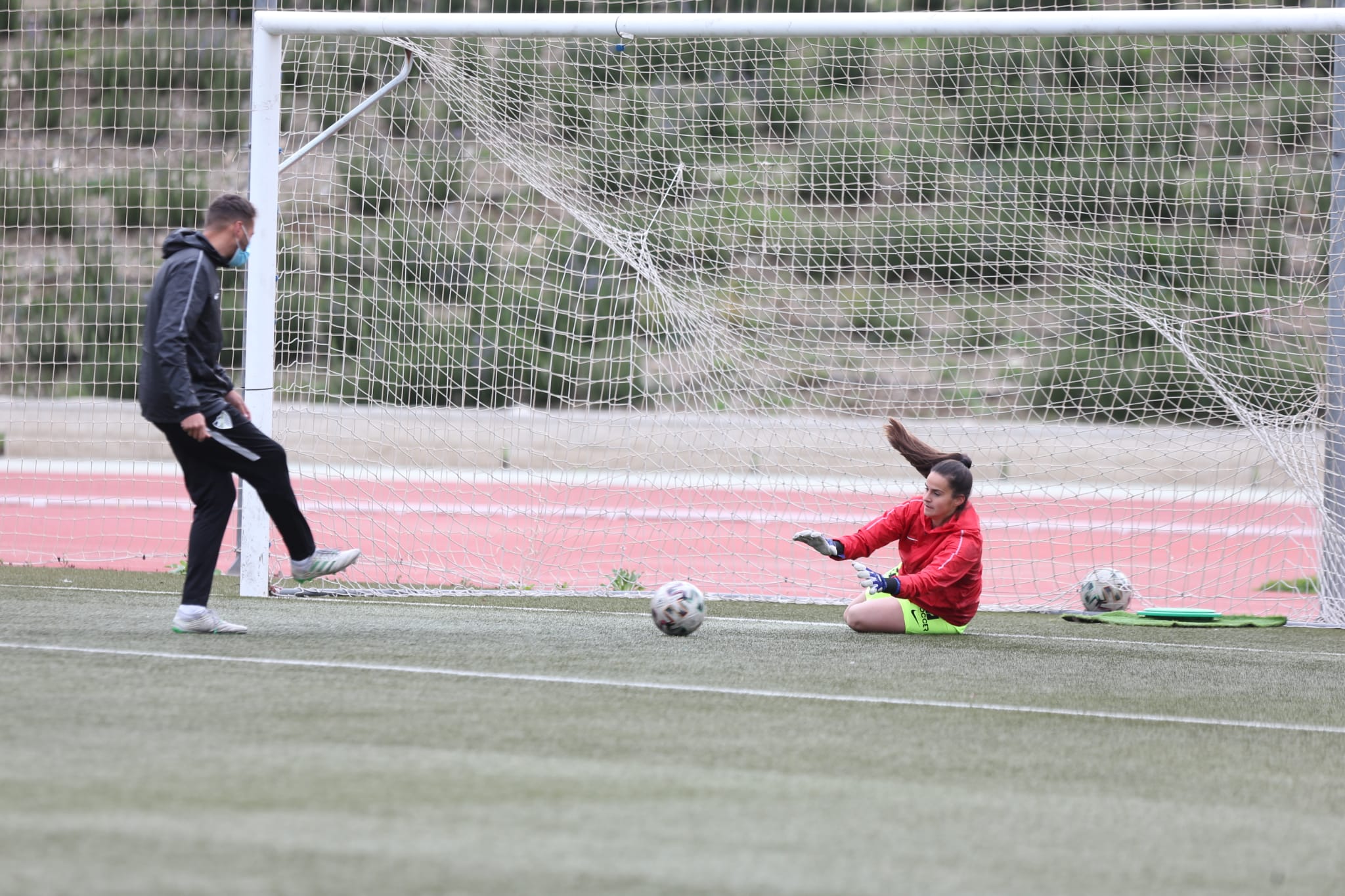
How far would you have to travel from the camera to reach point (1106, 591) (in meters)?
8.20

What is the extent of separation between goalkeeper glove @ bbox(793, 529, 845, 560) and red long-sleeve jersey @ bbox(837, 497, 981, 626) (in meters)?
0.06

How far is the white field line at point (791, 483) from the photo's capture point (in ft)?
35.9

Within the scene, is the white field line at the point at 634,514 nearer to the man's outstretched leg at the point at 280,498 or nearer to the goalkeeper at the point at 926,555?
the goalkeeper at the point at 926,555

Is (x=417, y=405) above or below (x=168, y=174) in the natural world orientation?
below

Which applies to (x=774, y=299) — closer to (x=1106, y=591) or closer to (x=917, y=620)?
(x=1106, y=591)

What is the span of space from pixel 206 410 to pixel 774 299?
489 centimetres

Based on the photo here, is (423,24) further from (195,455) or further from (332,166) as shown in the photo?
(195,455)

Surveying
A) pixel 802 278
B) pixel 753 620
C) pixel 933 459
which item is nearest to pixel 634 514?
pixel 802 278

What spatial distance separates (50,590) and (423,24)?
363 centimetres

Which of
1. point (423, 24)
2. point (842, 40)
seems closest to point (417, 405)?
point (423, 24)

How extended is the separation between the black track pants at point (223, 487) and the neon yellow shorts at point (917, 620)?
9.50 ft

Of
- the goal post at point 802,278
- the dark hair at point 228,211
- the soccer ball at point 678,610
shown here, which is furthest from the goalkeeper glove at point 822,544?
the dark hair at point 228,211

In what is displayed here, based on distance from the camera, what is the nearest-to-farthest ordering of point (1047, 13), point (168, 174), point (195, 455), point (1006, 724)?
point (1006, 724)
point (195, 455)
point (1047, 13)
point (168, 174)

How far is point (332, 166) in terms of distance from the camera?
981 cm
